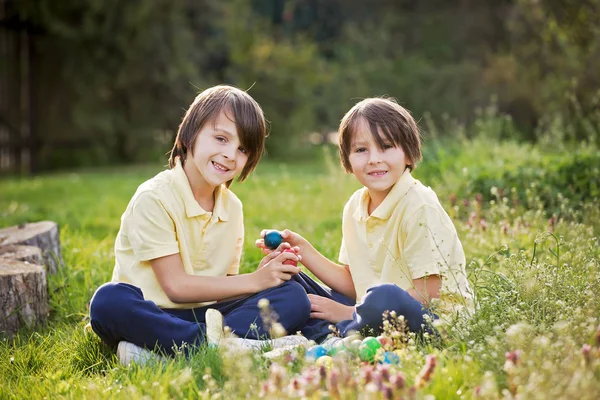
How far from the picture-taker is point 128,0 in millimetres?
12617

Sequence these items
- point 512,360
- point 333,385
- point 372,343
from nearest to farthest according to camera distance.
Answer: point 333,385, point 512,360, point 372,343

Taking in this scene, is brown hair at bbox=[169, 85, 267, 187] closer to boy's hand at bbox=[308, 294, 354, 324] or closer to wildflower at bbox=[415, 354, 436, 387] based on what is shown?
boy's hand at bbox=[308, 294, 354, 324]

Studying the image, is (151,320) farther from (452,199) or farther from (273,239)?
(452,199)

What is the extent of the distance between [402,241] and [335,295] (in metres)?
0.56

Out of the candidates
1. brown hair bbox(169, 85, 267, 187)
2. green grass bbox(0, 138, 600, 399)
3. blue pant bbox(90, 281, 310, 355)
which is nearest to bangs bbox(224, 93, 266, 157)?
brown hair bbox(169, 85, 267, 187)

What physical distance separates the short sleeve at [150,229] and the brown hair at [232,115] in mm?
311

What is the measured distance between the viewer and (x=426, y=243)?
2955 millimetres

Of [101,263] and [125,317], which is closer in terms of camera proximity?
[125,317]

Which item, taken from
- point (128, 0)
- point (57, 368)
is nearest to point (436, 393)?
point (57, 368)

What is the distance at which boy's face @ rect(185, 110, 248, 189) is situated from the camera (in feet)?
10.4

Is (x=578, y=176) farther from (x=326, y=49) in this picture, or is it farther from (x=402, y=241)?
(x=326, y=49)

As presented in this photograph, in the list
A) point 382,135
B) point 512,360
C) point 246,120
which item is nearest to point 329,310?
point 382,135

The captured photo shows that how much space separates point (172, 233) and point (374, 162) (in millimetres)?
900

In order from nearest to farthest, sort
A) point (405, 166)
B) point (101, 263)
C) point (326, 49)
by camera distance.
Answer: point (405, 166) → point (101, 263) → point (326, 49)
